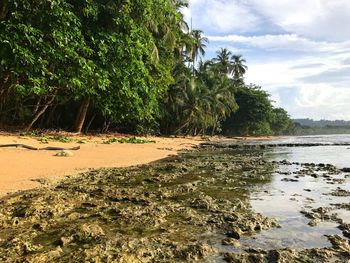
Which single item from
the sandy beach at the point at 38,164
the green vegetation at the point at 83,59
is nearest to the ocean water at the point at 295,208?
the sandy beach at the point at 38,164

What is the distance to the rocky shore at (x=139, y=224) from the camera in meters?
4.06

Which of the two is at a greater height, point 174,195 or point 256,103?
point 256,103

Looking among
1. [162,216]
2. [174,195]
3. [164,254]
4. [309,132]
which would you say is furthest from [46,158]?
[309,132]

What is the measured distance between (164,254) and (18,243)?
1735 millimetres

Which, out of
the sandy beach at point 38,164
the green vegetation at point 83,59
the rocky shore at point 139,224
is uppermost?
the green vegetation at point 83,59

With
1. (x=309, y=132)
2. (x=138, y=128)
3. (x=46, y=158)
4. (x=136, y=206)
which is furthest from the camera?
(x=309, y=132)

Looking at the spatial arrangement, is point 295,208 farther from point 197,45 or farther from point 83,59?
point 197,45

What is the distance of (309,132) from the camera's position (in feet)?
393

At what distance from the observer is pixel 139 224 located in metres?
5.23

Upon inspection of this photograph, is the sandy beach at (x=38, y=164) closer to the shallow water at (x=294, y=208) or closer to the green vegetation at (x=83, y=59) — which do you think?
the green vegetation at (x=83, y=59)

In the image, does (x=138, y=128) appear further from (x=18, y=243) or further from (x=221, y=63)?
(x=221, y=63)

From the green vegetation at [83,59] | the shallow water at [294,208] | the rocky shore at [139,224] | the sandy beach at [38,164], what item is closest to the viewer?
the rocky shore at [139,224]

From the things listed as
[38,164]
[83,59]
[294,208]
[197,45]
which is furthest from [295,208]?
[197,45]

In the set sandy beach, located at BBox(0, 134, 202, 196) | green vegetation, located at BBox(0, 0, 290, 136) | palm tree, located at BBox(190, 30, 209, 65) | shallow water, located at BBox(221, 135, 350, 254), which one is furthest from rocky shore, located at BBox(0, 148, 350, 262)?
palm tree, located at BBox(190, 30, 209, 65)
